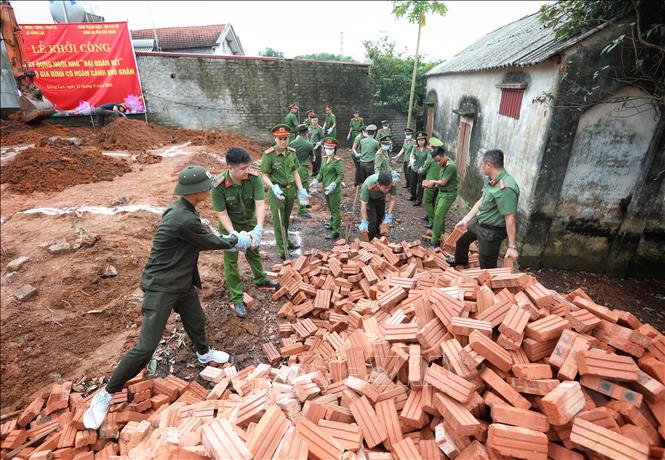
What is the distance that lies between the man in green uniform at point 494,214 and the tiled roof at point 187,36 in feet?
74.9

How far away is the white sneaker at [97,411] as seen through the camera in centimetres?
288

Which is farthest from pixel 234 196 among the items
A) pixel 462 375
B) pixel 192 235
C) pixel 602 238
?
pixel 602 238

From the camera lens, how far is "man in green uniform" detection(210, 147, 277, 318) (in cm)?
416

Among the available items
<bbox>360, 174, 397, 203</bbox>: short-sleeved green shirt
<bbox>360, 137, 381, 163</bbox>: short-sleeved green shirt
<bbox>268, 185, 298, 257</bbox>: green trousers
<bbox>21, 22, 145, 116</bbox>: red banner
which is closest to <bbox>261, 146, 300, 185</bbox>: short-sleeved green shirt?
<bbox>268, 185, 298, 257</bbox>: green trousers

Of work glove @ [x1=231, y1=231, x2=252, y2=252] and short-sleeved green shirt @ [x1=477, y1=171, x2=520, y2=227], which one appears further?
short-sleeved green shirt @ [x1=477, y1=171, x2=520, y2=227]

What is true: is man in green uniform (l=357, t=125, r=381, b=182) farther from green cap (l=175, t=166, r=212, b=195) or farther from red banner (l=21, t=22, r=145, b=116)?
red banner (l=21, t=22, r=145, b=116)

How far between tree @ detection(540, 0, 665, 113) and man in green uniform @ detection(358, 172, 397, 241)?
2.70 metres

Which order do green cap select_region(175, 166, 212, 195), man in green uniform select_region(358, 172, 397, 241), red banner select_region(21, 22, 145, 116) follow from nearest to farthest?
green cap select_region(175, 166, 212, 195), man in green uniform select_region(358, 172, 397, 241), red banner select_region(21, 22, 145, 116)

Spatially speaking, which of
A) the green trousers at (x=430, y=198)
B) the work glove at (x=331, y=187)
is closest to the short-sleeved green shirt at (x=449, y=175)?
the green trousers at (x=430, y=198)

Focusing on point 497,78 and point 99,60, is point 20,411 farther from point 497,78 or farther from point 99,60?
point 99,60

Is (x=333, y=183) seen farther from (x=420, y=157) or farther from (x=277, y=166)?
(x=420, y=157)

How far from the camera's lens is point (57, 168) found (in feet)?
27.6

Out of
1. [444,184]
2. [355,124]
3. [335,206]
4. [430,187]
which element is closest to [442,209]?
[444,184]

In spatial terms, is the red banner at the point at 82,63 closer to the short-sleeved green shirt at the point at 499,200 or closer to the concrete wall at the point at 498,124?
the concrete wall at the point at 498,124
